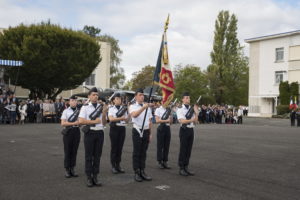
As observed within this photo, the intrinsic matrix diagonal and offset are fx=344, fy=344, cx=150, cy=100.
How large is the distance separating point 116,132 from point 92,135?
1.47 metres

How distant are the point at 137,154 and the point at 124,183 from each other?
703mm

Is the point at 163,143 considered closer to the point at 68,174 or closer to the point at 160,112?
the point at 160,112

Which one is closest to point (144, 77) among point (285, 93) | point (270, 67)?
point (270, 67)

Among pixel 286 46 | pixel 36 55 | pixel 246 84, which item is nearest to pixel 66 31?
pixel 36 55

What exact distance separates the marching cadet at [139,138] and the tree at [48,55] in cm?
2887

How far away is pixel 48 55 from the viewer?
35250 mm

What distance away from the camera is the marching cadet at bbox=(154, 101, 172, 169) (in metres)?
9.27

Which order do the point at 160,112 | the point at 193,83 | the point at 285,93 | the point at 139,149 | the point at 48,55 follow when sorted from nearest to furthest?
the point at 139,149, the point at 160,112, the point at 48,55, the point at 285,93, the point at 193,83

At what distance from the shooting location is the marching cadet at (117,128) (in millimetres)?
8430

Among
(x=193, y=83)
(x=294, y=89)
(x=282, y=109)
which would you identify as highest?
(x=193, y=83)

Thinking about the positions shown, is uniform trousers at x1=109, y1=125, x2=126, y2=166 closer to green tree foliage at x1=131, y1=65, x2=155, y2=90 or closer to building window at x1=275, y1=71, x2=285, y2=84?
building window at x1=275, y1=71, x2=285, y2=84

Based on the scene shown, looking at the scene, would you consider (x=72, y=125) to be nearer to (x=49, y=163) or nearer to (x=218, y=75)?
(x=49, y=163)

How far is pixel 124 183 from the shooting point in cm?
736

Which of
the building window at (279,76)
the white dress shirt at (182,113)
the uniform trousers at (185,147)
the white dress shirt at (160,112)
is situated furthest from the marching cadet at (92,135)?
the building window at (279,76)
